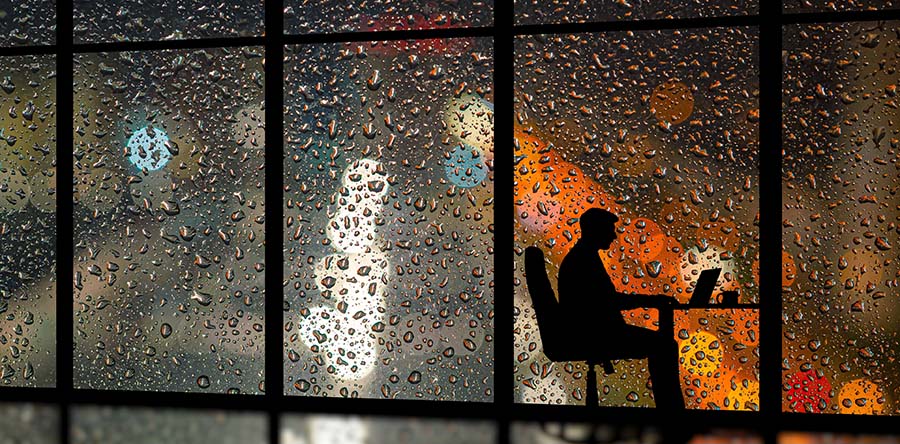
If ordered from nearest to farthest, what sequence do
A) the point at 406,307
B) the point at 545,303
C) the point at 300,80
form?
the point at 545,303 → the point at 300,80 → the point at 406,307

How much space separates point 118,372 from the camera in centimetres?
457

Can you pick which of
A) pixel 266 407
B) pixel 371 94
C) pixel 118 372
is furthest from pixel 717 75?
pixel 118 372

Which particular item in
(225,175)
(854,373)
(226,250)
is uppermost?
(225,175)

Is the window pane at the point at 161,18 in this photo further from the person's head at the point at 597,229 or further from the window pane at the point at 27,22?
the person's head at the point at 597,229

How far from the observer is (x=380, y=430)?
3266mm

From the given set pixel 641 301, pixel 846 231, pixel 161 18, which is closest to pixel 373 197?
pixel 161 18

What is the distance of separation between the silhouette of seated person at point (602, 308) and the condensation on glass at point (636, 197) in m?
0.33

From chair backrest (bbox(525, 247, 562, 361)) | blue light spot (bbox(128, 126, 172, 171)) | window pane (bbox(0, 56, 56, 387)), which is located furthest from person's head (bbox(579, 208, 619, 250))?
window pane (bbox(0, 56, 56, 387))

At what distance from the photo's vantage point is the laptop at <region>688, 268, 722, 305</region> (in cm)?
318

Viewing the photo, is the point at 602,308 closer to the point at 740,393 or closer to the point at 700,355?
the point at 700,355

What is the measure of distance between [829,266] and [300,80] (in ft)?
11.8

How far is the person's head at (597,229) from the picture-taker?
318 cm

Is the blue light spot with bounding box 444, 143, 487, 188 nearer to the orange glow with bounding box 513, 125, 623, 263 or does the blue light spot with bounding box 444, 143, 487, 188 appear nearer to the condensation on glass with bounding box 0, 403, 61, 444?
the orange glow with bounding box 513, 125, 623, 263

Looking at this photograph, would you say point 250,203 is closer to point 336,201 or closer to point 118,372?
point 336,201
